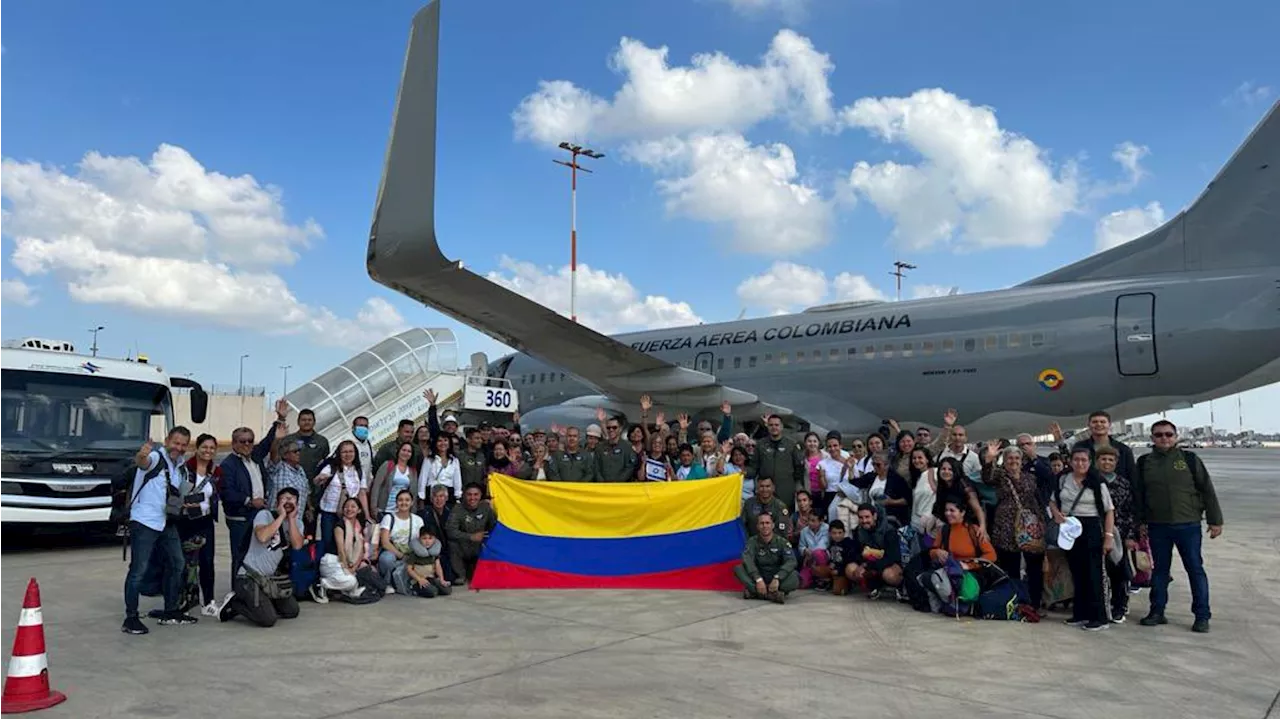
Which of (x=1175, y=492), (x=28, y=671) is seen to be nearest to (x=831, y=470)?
(x=1175, y=492)

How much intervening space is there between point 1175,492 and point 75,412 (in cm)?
1360

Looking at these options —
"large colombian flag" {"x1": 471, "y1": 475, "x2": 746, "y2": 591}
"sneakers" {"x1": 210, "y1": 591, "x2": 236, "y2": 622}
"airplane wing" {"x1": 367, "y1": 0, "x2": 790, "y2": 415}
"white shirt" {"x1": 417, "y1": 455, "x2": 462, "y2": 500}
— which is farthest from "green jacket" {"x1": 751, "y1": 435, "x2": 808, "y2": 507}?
"sneakers" {"x1": 210, "y1": 591, "x2": 236, "y2": 622}

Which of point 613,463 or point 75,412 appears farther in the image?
point 75,412

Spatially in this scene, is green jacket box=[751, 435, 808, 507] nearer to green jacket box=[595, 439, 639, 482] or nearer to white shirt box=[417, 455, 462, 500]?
green jacket box=[595, 439, 639, 482]

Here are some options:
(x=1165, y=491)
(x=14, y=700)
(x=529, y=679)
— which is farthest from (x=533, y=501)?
(x=1165, y=491)

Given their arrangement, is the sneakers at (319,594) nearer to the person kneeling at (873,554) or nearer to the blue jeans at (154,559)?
the blue jeans at (154,559)

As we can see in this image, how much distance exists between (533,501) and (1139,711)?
6.21 meters

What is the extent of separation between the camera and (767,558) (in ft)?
27.9

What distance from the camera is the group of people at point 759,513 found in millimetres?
7227

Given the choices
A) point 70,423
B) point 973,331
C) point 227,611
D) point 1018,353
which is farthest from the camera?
point 973,331

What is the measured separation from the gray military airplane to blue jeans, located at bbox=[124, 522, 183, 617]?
5.07 meters

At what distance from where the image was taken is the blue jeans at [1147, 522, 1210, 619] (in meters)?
7.02

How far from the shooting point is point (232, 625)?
7211 mm

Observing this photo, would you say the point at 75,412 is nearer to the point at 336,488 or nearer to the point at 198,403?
the point at 198,403
